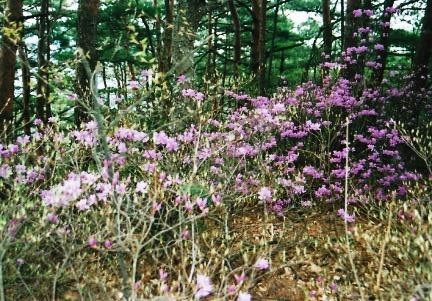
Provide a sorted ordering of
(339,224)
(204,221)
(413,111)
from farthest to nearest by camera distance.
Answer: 1. (413,111)
2. (339,224)
3. (204,221)

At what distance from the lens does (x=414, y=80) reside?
26.6ft

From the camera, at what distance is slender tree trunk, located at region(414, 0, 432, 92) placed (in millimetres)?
7977

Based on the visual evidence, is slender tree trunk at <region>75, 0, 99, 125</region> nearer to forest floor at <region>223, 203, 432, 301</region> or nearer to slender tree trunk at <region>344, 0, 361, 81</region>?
forest floor at <region>223, 203, 432, 301</region>

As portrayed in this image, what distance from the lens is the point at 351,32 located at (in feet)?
25.5

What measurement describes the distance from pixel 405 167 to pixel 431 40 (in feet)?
9.10

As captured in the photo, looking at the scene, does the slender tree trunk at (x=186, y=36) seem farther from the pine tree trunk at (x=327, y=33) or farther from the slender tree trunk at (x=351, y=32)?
the pine tree trunk at (x=327, y=33)

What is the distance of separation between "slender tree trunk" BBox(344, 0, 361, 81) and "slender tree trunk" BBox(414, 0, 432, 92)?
1.18 metres

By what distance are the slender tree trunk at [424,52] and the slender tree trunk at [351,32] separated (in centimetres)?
118

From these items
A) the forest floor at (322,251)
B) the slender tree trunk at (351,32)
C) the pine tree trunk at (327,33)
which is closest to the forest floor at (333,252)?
the forest floor at (322,251)

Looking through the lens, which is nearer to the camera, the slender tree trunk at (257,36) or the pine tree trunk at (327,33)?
the slender tree trunk at (257,36)

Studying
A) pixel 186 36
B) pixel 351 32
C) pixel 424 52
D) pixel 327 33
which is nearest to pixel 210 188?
pixel 186 36

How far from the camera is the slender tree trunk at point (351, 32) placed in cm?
769

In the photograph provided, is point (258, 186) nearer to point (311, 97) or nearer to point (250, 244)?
point (250, 244)

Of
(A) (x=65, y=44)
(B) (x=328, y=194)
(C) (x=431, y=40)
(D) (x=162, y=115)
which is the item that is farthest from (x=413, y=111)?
(A) (x=65, y=44)
